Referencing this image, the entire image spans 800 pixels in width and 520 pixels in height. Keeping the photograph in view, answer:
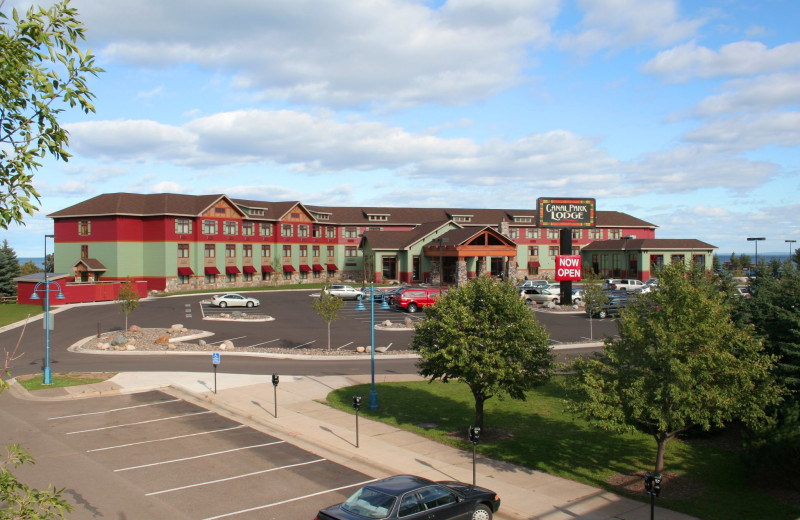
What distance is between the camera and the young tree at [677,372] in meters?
12.7

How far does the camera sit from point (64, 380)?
1054 inches

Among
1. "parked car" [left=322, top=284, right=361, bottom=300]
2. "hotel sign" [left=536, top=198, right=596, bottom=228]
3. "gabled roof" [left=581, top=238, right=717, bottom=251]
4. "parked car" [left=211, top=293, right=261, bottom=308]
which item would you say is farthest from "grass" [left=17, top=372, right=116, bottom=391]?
"gabled roof" [left=581, top=238, right=717, bottom=251]

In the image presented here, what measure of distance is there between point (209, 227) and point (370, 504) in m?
64.6

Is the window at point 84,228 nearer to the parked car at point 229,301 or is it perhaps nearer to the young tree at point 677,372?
the parked car at point 229,301

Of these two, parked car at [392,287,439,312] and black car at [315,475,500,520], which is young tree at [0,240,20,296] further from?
black car at [315,475,500,520]

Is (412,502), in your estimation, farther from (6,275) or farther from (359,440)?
(6,275)

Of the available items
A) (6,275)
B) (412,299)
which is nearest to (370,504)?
(412,299)

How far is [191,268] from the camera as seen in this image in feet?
226

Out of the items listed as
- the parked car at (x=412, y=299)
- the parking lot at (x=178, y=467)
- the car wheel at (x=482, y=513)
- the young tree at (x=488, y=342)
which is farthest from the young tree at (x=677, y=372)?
the parked car at (x=412, y=299)

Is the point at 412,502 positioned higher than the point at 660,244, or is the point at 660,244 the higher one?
the point at 660,244

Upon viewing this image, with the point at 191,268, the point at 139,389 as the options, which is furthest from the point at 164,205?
the point at 139,389

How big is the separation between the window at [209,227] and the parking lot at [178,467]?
49.6m

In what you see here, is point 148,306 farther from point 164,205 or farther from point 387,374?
point 387,374

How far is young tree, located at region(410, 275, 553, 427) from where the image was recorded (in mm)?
17219
